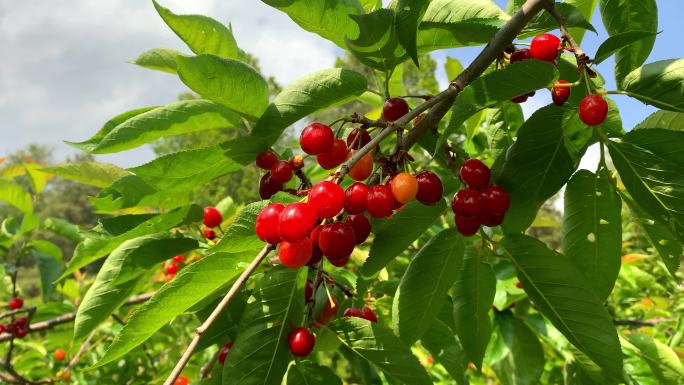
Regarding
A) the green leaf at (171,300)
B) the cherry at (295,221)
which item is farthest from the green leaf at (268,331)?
the cherry at (295,221)

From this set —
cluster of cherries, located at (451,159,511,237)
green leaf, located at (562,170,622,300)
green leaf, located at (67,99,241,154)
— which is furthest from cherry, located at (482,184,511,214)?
green leaf, located at (67,99,241,154)

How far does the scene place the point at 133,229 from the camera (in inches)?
53.1

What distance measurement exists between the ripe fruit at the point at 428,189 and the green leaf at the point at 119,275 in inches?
28.7

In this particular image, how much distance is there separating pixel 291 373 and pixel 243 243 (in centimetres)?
38

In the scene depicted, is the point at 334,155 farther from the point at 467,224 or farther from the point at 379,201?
the point at 467,224

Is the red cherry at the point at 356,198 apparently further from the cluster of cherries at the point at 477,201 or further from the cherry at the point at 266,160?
the cherry at the point at 266,160

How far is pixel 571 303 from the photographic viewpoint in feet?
3.29

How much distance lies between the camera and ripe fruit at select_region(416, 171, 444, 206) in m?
Answer: 1.04

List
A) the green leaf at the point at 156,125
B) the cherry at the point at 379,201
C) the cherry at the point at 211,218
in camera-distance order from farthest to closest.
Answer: the cherry at the point at 211,218 < the green leaf at the point at 156,125 < the cherry at the point at 379,201

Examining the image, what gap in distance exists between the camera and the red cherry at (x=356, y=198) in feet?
3.27

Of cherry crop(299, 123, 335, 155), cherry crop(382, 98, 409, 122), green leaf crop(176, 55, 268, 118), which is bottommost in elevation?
cherry crop(299, 123, 335, 155)

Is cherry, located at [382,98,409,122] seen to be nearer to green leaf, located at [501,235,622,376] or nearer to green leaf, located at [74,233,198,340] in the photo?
green leaf, located at [501,235,622,376]

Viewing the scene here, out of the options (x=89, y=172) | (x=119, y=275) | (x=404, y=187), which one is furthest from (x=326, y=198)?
(x=89, y=172)

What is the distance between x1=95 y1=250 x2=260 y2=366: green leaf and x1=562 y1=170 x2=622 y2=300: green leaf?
0.80 m
